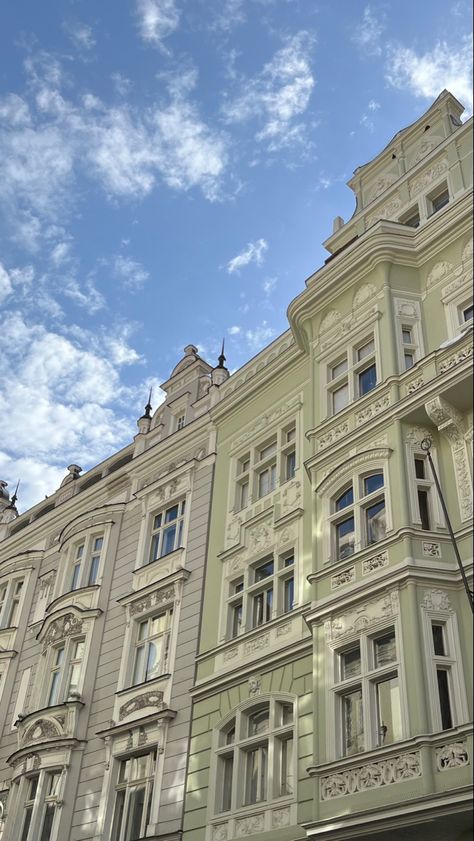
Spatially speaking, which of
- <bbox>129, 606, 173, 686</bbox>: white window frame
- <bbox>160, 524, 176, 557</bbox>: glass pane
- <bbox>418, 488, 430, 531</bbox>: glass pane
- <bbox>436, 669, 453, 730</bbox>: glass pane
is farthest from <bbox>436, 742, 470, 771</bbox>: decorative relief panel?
<bbox>160, 524, 176, 557</bbox>: glass pane

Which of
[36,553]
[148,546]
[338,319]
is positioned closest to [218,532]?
[148,546]

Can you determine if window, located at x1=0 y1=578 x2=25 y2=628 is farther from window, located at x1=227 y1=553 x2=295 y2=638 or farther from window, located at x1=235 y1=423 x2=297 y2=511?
window, located at x1=227 y1=553 x2=295 y2=638

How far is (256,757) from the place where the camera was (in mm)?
18812

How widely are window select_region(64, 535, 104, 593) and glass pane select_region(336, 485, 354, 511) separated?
10.7 metres

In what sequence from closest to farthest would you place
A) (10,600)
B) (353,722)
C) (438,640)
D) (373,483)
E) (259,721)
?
1. (438,640)
2. (353,722)
3. (373,483)
4. (259,721)
5. (10,600)

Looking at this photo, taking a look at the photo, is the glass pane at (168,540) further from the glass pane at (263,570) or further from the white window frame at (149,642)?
the glass pane at (263,570)

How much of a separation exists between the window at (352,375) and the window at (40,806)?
1205 centimetres

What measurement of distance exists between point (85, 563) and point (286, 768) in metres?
11.9

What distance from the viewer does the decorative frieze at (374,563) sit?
16641mm

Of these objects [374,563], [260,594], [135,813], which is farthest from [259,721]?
[374,563]

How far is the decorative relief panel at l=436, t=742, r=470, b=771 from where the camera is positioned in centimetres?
1355

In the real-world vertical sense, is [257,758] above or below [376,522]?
below

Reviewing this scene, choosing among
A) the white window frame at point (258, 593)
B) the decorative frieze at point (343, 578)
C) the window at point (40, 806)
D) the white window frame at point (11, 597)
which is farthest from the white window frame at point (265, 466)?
the white window frame at point (11, 597)

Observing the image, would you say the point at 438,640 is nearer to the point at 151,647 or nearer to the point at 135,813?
the point at 135,813
